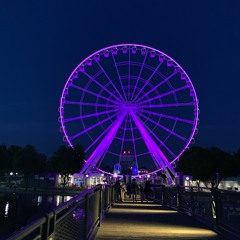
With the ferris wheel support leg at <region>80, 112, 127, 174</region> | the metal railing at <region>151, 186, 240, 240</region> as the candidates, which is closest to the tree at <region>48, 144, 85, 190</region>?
the ferris wheel support leg at <region>80, 112, 127, 174</region>

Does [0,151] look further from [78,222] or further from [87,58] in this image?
[78,222]

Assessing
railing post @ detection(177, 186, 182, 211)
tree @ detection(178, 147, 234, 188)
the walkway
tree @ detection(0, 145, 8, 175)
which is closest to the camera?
the walkway

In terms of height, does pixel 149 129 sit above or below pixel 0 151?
below

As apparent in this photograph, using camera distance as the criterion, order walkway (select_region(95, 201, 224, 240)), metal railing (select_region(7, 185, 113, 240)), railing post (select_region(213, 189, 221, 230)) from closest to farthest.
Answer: metal railing (select_region(7, 185, 113, 240)) < walkway (select_region(95, 201, 224, 240)) < railing post (select_region(213, 189, 221, 230))

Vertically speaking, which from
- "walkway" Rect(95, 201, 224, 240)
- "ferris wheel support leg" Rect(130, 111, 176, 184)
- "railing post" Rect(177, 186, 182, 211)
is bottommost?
"walkway" Rect(95, 201, 224, 240)

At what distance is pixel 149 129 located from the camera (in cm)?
Answer: 4100

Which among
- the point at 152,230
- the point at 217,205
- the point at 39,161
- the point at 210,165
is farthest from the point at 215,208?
the point at 39,161

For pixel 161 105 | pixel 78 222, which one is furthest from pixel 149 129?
pixel 78 222

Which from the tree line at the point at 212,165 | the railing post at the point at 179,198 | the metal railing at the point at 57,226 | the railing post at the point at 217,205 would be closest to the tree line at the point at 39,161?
the tree line at the point at 212,165

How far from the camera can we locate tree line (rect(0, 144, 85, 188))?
75.9m

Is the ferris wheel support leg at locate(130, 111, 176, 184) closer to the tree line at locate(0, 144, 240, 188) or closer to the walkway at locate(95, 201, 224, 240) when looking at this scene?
the tree line at locate(0, 144, 240, 188)

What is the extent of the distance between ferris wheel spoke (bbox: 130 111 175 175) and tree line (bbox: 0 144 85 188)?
28.8 m

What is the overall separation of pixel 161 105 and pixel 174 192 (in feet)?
65.2

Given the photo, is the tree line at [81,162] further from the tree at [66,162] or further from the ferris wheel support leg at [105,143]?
the ferris wheel support leg at [105,143]
